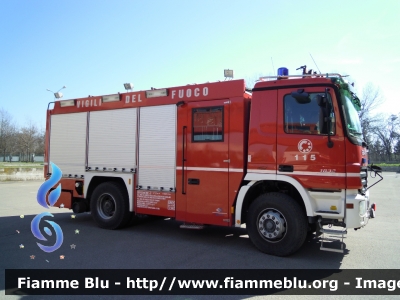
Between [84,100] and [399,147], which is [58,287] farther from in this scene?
[399,147]

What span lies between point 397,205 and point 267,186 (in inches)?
379

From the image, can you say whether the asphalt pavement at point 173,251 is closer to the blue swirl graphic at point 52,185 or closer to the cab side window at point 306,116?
the blue swirl graphic at point 52,185

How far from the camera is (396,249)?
6609 mm

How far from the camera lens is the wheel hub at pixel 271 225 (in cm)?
590

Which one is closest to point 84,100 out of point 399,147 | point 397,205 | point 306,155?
point 306,155

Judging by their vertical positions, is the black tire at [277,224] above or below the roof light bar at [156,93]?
below

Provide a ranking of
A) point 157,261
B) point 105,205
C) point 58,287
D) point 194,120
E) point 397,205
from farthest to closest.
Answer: point 397,205 → point 105,205 → point 194,120 → point 157,261 → point 58,287

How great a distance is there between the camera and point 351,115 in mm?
6043

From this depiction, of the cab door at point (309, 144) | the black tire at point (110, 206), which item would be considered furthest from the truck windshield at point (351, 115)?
the black tire at point (110, 206)

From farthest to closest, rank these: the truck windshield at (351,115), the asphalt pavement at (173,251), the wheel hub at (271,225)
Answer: the wheel hub at (271,225), the truck windshield at (351,115), the asphalt pavement at (173,251)

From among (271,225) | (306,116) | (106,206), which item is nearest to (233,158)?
(271,225)

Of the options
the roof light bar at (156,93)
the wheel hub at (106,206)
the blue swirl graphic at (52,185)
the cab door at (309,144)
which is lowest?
the wheel hub at (106,206)

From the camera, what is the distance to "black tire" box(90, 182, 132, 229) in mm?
8109

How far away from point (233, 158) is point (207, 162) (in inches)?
24.5
